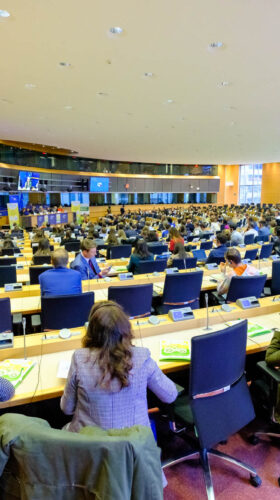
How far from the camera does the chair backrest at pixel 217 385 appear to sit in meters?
2.02

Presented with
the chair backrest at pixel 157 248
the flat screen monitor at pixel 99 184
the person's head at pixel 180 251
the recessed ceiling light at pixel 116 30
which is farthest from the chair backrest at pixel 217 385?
the flat screen monitor at pixel 99 184

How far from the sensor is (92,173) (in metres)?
24.0

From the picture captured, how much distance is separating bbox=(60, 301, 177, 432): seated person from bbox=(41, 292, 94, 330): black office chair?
146 centimetres

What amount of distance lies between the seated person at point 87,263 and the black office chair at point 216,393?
9.17ft

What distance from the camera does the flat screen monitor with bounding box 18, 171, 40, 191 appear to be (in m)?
16.7

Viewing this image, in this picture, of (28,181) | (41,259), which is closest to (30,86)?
(41,259)

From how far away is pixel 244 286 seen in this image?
4.08m

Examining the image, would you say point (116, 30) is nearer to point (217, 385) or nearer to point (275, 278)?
point (275, 278)

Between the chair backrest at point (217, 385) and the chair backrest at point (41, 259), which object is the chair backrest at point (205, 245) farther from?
the chair backrest at point (217, 385)

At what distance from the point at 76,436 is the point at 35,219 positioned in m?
17.0

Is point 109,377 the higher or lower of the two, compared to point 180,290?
higher

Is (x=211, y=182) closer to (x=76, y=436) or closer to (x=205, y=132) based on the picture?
(x=205, y=132)

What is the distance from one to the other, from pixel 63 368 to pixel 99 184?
910 inches

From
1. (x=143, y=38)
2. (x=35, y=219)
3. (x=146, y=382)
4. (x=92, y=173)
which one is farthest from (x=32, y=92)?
(x=92, y=173)
